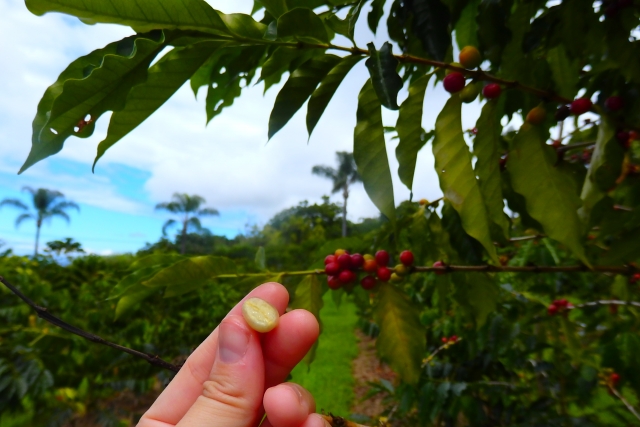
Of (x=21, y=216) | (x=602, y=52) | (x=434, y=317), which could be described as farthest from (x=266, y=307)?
(x=21, y=216)

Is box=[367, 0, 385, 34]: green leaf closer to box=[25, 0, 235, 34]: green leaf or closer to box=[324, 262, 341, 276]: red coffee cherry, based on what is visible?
box=[25, 0, 235, 34]: green leaf

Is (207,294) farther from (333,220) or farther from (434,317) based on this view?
(333,220)

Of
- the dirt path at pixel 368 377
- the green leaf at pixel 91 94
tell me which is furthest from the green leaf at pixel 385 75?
the dirt path at pixel 368 377

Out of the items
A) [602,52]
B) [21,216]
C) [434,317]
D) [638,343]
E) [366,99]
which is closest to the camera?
[366,99]

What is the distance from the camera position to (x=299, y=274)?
85cm

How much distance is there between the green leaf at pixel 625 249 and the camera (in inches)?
26.6

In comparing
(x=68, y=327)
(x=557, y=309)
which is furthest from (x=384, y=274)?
(x=557, y=309)

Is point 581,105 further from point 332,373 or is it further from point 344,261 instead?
point 332,373

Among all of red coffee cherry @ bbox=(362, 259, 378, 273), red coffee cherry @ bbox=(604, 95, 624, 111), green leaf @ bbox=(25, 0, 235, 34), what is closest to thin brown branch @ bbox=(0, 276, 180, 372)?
green leaf @ bbox=(25, 0, 235, 34)

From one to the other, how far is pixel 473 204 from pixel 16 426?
2.23 meters

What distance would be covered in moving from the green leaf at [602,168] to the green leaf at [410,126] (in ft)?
1.09

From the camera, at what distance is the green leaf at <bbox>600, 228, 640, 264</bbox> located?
68cm

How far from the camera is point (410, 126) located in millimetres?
605

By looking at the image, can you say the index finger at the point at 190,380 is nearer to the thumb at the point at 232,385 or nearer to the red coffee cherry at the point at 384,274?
the thumb at the point at 232,385
